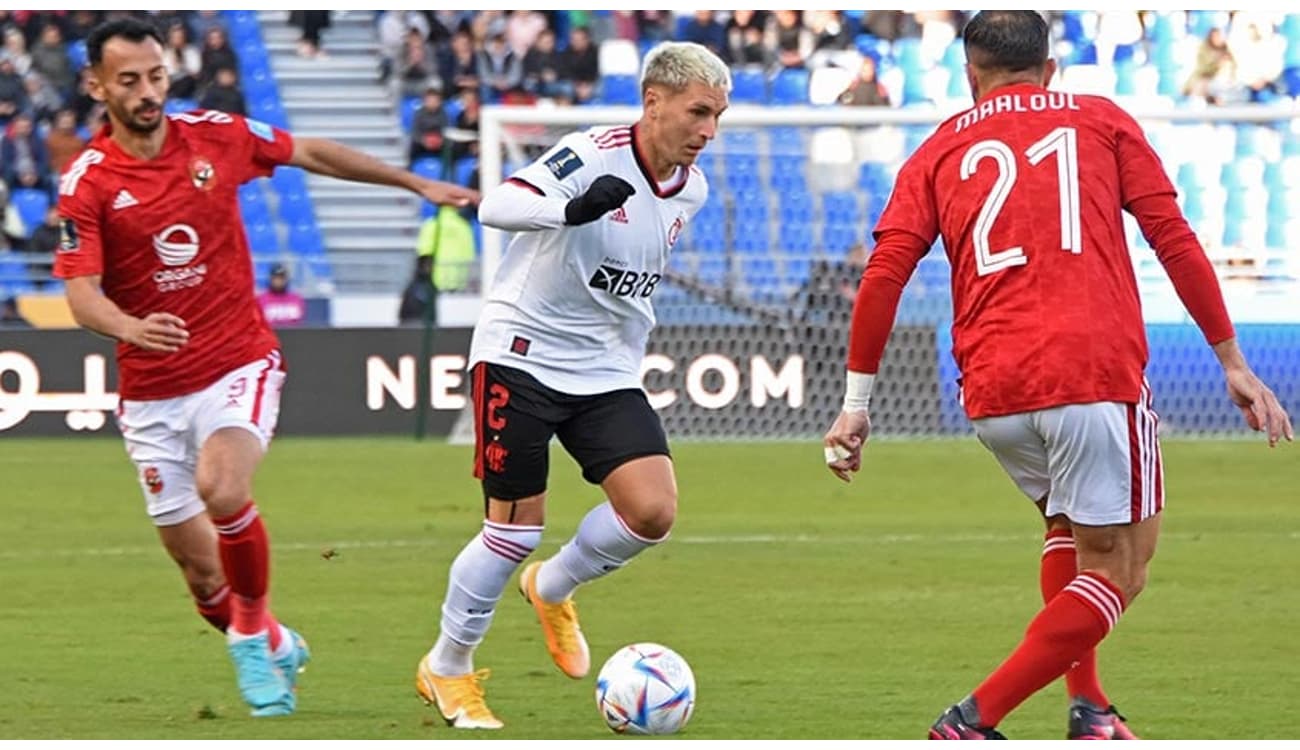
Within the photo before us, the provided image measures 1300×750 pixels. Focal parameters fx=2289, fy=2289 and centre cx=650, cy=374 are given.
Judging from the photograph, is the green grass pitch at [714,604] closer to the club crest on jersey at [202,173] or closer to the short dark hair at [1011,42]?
the club crest on jersey at [202,173]

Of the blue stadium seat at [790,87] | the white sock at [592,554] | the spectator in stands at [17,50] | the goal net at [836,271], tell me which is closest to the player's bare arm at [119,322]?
the white sock at [592,554]

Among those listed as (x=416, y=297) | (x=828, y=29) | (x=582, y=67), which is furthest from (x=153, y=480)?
(x=828, y=29)

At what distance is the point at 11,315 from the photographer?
68.8 ft

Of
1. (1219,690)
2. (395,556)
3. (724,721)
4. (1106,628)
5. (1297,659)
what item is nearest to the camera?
(1106,628)

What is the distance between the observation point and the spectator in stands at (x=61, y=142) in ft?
78.2

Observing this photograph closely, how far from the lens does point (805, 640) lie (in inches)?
353

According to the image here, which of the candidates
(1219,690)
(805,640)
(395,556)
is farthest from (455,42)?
(1219,690)

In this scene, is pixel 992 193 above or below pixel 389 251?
above

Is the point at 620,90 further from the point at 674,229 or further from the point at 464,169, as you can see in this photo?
the point at 674,229

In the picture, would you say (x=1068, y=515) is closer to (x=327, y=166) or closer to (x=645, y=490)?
(x=645, y=490)

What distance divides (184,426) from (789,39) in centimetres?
1715

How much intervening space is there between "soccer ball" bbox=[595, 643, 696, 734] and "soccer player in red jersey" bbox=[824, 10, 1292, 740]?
3.62 feet

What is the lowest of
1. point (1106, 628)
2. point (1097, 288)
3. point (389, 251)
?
point (389, 251)

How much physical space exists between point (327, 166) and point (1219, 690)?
11.3ft
